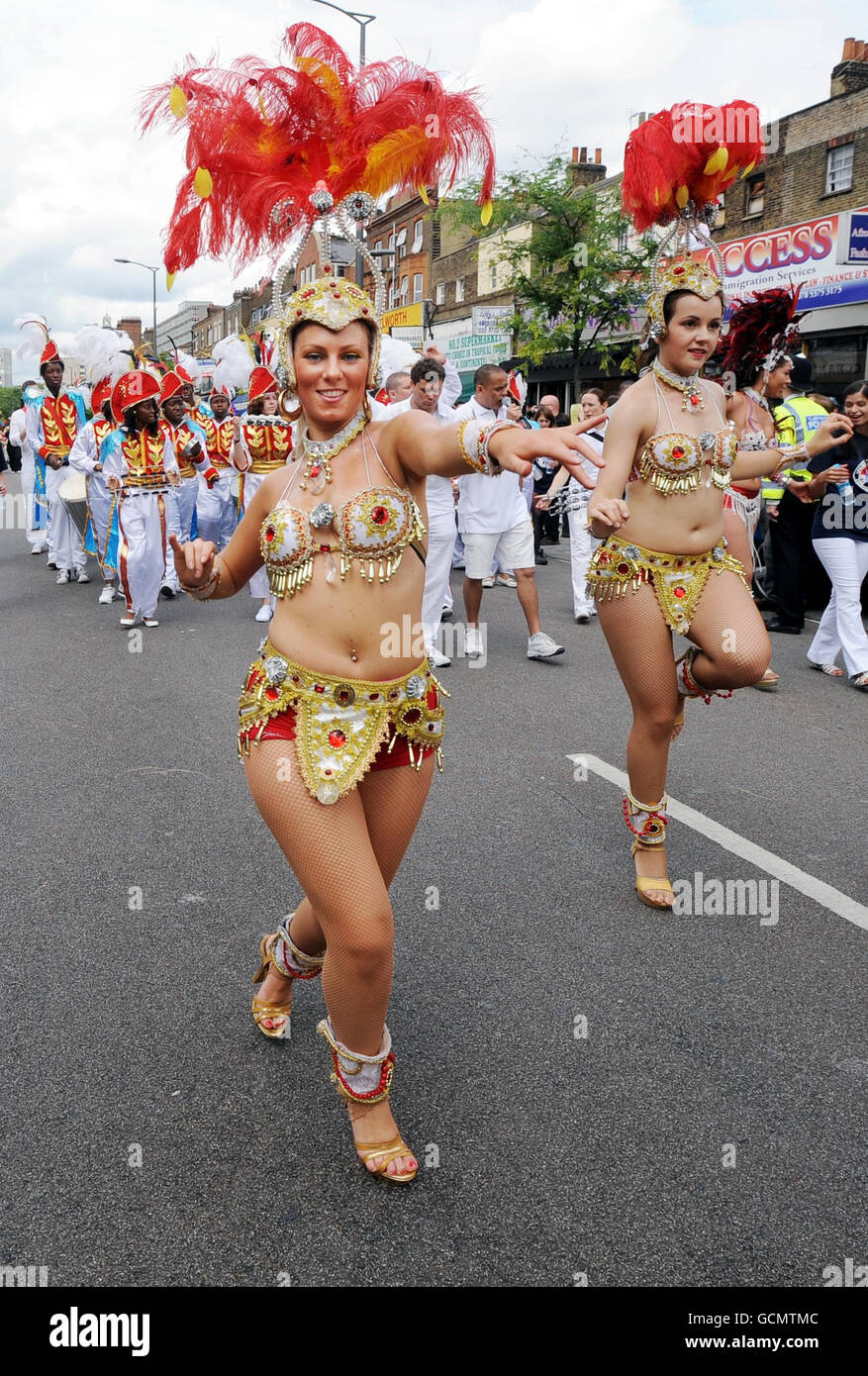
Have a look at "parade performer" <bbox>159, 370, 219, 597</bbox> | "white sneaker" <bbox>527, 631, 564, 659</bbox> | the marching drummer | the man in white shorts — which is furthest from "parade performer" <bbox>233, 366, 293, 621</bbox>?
"white sneaker" <bbox>527, 631, 564, 659</bbox>

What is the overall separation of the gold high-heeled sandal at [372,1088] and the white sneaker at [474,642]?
583cm

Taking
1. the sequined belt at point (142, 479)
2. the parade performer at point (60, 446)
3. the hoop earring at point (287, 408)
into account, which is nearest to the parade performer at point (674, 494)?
the hoop earring at point (287, 408)

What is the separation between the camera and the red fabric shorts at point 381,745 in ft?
8.72

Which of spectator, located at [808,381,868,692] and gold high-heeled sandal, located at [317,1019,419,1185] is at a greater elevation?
spectator, located at [808,381,868,692]

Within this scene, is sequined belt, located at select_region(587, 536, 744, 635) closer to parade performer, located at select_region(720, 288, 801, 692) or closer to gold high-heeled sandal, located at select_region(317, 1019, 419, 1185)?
gold high-heeled sandal, located at select_region(317, 1019, 419, 1185)

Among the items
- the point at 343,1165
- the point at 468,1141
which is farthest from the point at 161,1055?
the point at 468,1141

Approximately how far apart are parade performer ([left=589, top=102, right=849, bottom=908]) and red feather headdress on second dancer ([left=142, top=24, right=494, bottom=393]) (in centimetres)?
122

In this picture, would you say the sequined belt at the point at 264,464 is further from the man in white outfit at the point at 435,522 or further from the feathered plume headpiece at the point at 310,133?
the feathered plume headpiece at the point at 310,133

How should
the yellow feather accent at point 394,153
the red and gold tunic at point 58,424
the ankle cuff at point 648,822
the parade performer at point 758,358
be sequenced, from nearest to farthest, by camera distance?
the yellow feather accent at point 394,153
the ankle cuff at point 648,822
the parade performer at point 758,358
the red and gold tunic at point 58,424

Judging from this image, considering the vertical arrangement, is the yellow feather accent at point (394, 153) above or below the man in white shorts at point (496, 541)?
above

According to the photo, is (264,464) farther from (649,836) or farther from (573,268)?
(573,268)

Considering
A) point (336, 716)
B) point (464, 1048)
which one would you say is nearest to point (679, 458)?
point (336, 716)

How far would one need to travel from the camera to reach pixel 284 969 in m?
3.12

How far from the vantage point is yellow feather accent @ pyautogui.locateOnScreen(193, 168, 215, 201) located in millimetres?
3010
